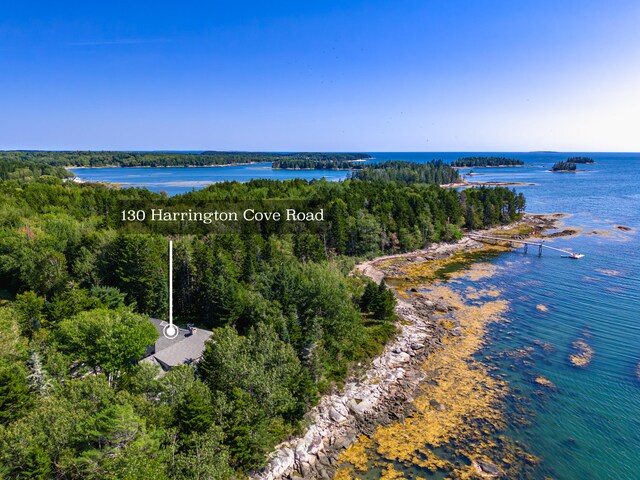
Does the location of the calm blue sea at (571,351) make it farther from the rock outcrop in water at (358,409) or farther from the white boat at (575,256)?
the rock outcrop in water at (358,409)

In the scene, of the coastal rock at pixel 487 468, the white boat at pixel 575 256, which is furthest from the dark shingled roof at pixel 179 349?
the white boat at pixel 575 256

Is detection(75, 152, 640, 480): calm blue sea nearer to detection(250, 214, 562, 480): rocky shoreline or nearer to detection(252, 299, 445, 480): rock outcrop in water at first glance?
detection(250, 214, 562, 480): rocky shoreline

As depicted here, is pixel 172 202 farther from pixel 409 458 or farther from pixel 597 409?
pixel 597 409

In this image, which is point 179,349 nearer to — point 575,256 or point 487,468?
point 487,468

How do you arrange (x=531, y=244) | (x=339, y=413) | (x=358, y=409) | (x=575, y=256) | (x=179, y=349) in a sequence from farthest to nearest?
(x=531, y=244) → (x=575, y=256) → (x=179, y=349) → (x=358, y=409) → (x=339, y=413)

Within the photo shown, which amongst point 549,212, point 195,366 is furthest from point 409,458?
point 549,212

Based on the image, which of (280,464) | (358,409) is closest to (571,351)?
(358,409)
